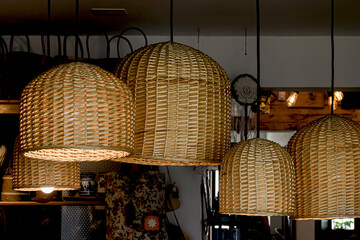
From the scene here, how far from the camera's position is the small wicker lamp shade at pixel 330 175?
5.32ft

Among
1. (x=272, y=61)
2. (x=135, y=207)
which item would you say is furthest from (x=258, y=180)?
(x=272, y=61)

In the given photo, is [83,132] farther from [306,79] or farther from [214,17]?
[306,79]

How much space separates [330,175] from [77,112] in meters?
0.80

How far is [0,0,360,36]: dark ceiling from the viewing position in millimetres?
3340

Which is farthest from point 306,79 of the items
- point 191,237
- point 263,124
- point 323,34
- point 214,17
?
point 263,124

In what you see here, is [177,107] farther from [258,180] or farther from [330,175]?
[330,175]

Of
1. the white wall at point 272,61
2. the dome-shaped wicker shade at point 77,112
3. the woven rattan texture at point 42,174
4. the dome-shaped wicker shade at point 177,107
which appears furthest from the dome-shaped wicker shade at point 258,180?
the white wall at point 272,61

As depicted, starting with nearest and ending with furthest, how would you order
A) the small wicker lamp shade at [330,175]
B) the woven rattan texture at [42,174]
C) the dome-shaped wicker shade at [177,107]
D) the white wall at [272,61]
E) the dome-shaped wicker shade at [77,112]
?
the dome-shaped wicker shade at [77,112]
the dome-shaped wicker shade at [177,107]
the small wicker lamp shade at [330,175]
the woven rattan texture at [42,174]
the white wall at [272,61]

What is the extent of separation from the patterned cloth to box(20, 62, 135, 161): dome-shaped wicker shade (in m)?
2.07

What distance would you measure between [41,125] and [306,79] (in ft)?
9.88

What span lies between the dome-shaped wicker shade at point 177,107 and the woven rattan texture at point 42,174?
88 centimetres

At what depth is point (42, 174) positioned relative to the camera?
2.26m

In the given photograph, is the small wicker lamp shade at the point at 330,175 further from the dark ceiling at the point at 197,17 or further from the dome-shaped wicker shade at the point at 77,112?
the dark ceiling at the point at 197,17

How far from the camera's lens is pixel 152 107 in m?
1.48
